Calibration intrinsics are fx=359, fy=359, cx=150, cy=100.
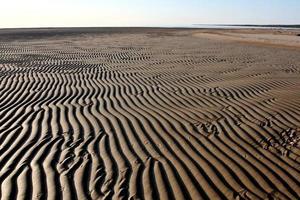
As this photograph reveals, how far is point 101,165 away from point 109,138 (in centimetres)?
107

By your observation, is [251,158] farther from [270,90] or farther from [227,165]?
[270,90]

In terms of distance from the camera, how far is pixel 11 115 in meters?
7.39

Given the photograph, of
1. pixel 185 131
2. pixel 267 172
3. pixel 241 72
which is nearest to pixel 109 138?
pixel 185 131

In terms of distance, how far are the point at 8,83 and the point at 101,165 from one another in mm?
6925

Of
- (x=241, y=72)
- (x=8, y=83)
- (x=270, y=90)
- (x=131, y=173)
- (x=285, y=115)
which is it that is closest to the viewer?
(x=131, y=173)

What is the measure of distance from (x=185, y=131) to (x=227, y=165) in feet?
4.98

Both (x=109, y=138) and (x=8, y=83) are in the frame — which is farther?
(x=8, y=83)

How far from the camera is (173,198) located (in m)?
4.13

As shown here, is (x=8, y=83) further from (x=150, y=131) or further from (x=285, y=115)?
(x=285, y=115)

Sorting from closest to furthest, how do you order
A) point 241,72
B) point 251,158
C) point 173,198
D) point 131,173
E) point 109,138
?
point 173,198, point 131,173, point 251,158, point 109,138, point 241,72

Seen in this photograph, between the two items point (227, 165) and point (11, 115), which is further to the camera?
point (11, 115)

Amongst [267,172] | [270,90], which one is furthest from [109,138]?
[270,90]

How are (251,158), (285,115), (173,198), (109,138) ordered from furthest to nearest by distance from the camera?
(285,115)
(109,138)
(251,158)
(173,198)

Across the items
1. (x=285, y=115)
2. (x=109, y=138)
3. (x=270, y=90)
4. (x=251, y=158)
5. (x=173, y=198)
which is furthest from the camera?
(x=270, y=90)
